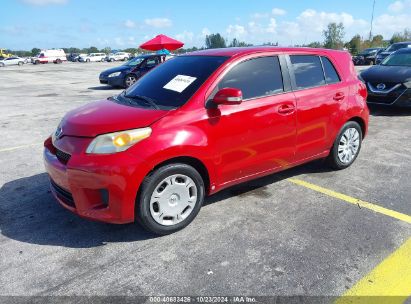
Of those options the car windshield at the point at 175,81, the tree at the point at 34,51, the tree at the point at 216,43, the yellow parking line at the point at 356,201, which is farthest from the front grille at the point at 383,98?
the tree at the point at 34,51

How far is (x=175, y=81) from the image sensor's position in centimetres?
381

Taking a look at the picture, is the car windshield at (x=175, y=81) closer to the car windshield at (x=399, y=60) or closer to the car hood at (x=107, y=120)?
the car hood at (x=107, y=120)

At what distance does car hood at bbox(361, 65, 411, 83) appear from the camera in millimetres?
8398

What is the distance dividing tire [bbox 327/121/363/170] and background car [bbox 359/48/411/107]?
13.5ft

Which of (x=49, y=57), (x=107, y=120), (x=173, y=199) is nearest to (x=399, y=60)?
(x=173, y=199)

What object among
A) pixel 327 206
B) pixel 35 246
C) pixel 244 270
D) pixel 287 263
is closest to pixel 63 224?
pixel 35 246

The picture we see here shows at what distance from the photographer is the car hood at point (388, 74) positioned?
8.40 metres

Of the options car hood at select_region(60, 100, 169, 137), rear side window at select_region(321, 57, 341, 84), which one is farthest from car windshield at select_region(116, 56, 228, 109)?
rear side window at select_region(321, 57, 341, 84)

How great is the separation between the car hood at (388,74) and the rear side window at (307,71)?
4989 mm

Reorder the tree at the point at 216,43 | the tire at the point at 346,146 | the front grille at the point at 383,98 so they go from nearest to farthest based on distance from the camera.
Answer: the tire at the point at 346,146, the front grille at the point at 383,98, the tree at the point at 216,43

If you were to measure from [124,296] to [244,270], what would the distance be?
0.95m

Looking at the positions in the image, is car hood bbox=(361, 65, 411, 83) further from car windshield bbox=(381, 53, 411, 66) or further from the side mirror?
the side mirror

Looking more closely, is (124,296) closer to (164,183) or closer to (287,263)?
(164,183)

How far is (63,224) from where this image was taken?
3.61 metres
